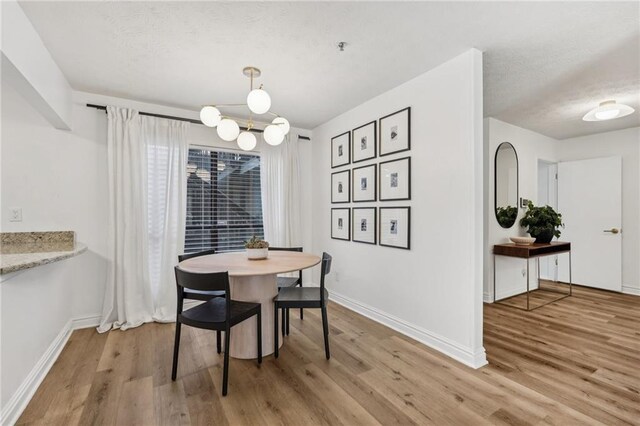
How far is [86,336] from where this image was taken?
2881 mm

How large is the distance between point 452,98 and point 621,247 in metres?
4.22

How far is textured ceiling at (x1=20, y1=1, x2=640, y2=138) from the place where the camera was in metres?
1.87

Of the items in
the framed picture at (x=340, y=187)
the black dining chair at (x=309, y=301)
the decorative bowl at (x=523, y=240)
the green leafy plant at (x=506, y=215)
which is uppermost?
the framed picture at (x=340, y=187)

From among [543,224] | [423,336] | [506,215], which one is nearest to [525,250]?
[506,215]

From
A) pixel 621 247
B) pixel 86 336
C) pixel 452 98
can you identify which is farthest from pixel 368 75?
pixel 621 247

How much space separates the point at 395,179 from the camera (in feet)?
10.1

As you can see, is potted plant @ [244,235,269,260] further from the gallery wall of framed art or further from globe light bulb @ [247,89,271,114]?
the gallery wall of framed art

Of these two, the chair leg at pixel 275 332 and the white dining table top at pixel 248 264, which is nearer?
the white dining table top at pixel 248 264

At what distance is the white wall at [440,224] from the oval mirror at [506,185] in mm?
1958

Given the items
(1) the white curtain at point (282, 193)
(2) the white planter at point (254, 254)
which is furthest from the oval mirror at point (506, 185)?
(2) the white planter at point (254, 254)

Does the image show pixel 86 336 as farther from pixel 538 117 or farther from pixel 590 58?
pixel 538 117

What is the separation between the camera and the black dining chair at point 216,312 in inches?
75.8

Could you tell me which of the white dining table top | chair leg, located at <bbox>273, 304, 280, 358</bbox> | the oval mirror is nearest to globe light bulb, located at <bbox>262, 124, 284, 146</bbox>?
the white dining table top

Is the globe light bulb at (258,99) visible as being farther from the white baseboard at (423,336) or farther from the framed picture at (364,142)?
the white baseboard at (423,336)
